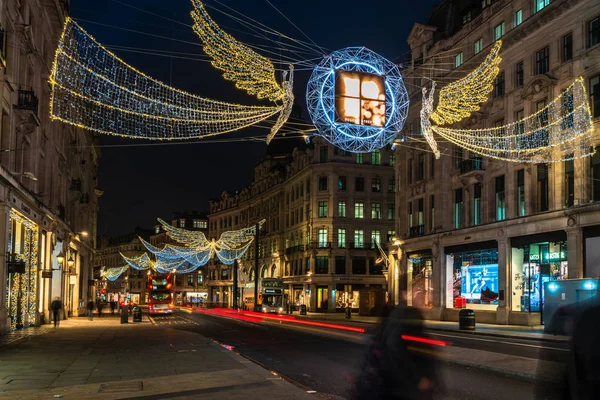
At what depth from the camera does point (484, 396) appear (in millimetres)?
11359

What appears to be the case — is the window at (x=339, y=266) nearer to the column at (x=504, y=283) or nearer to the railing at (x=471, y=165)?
the railing at (x=471, y=165)

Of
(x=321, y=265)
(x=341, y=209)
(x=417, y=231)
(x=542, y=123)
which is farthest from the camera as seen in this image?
(x=341, y=209)

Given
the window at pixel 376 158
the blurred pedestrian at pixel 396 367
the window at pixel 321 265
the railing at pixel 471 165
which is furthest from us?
the window at pixel 376 158

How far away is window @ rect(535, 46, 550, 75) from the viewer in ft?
112

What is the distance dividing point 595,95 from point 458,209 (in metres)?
14.1

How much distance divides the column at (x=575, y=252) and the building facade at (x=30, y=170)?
975 inches

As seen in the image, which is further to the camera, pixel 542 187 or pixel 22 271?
pixel 542 187

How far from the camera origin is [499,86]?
38.5 metres

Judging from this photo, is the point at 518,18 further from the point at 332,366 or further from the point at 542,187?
the point at 332,366

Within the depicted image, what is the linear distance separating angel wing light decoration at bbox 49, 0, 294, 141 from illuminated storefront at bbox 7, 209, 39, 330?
11.7 m

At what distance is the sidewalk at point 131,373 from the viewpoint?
11094mm

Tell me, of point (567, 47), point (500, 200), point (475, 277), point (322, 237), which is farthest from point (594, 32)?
point (322, 237)

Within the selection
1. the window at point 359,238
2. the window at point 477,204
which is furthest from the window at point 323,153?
the window at point 477,204

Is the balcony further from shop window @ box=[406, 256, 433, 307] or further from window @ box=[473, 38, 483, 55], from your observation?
window @ box=[473, 38, 483, 55]
